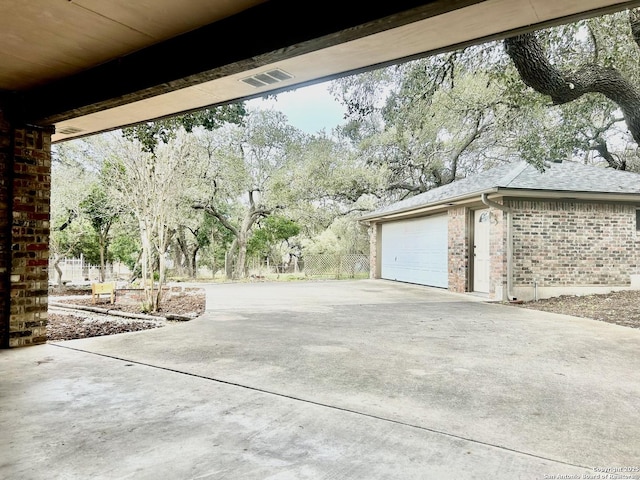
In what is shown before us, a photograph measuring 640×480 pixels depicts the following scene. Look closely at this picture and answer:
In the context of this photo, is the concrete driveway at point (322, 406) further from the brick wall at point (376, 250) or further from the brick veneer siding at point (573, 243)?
the brick wall at point (376, 250)

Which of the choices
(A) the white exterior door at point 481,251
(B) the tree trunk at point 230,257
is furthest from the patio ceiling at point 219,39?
(B) the tree trunk at point 230,257

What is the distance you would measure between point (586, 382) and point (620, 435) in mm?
1180

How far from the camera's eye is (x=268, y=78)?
12.2ft

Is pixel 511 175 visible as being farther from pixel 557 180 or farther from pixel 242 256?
pixel 242 256

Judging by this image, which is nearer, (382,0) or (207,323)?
(382,0)

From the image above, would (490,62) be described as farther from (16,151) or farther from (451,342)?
(16,151)

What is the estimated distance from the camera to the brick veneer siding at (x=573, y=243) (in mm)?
9773

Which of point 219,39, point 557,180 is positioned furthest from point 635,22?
point 219,39

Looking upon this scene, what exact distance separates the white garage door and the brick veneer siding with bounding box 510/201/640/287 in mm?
2903

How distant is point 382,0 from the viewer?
7.93 feet

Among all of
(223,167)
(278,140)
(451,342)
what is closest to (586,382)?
(451,342)

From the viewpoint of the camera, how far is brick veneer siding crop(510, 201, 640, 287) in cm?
977

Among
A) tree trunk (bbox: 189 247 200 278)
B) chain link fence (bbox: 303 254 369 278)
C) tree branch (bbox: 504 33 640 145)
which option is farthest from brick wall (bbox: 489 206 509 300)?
tree trunk (bbox: 189 247 200 278)

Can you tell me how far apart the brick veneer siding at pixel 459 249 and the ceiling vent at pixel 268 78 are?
29.0 feet
